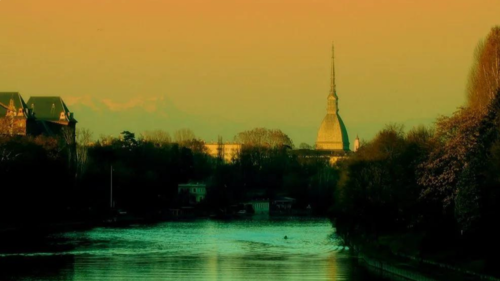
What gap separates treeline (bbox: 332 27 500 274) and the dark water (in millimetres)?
2866

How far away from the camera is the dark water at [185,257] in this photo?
158 feet

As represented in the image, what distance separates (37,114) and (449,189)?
10880 cm

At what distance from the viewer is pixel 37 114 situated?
499 feet

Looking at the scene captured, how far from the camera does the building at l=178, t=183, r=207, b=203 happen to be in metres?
140

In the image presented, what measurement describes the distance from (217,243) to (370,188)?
1084 cm

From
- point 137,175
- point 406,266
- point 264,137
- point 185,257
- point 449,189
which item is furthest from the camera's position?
point 264,137

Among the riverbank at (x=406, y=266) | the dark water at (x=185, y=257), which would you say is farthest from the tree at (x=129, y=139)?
A: the riverbank at (x=406, y=266)

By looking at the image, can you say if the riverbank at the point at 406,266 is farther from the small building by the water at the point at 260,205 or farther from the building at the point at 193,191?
the building at the point at 193,191

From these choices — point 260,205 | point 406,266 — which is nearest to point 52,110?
point 260,205

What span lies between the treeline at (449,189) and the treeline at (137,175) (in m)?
26.1

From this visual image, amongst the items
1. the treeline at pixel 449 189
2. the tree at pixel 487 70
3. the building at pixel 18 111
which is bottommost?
the treeline at pixel 449 189

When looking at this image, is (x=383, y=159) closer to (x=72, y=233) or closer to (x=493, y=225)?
(x=72, y=233)

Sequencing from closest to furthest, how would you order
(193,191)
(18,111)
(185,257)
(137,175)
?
(185,257)
(137,175)
(18,111)
(193,191)

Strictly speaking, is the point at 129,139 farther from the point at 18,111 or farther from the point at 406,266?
the point at 406,266
